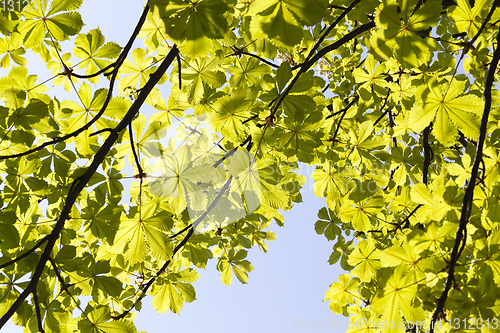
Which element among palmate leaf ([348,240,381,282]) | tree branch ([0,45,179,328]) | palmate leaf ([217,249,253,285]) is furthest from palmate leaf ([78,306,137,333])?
palmate leaf ([348,240,381,282])

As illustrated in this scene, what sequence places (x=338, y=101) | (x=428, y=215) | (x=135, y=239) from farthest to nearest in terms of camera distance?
(x=338, y=101) → (x=428, y=215) → (x=135, y=239)

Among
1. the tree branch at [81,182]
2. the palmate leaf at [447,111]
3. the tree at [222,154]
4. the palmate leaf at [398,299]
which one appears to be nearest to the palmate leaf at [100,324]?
the tree at [222,154]

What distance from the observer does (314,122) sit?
7.14 feet

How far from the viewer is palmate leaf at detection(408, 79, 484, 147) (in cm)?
147

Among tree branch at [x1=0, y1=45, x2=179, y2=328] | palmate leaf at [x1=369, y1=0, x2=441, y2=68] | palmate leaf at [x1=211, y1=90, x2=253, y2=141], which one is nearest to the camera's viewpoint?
palmate leaf at [x1=369, y1=0, x2=441, y2=68]

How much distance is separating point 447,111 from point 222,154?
1.39 metres

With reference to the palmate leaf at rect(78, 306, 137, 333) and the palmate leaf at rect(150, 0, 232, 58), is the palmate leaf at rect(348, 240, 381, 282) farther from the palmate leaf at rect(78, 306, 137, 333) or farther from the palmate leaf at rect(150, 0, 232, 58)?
the palmate leaf at rect(150, 0, 232, 58)

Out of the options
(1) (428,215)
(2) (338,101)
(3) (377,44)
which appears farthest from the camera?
(2) (338,101)

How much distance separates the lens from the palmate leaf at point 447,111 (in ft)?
4.84

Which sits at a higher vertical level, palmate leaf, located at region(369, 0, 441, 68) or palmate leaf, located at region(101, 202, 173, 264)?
palmate leaf, located at region(369, 0, 441, 68)

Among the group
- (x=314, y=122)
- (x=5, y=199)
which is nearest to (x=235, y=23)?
(x=314, y=122)

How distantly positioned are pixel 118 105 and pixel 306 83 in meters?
1.33

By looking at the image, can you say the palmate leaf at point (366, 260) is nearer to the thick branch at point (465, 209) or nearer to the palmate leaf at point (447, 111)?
the thick branch at point (465, 209)

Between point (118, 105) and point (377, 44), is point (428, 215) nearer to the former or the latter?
point (377, 44)
